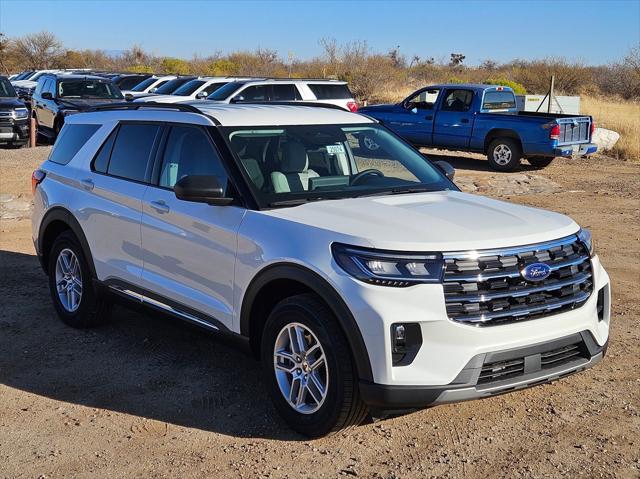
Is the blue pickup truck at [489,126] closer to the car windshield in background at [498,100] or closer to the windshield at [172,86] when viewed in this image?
the car windshield in background at [498,100]

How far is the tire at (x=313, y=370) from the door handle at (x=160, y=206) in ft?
4.04

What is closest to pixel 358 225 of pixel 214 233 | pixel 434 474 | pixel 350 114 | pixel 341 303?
pixel 341 303

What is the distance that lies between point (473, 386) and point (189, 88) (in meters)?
19.6

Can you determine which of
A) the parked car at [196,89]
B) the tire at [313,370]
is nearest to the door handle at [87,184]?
the tire at [313,370]

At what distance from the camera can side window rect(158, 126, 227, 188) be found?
16.9 feet

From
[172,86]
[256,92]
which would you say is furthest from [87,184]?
[172,86]

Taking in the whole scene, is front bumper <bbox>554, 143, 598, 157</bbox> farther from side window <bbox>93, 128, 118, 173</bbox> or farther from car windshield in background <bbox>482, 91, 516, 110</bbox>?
side window <bbox>93, 128, 118, 173</bbox>

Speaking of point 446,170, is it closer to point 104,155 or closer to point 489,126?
point 104,155

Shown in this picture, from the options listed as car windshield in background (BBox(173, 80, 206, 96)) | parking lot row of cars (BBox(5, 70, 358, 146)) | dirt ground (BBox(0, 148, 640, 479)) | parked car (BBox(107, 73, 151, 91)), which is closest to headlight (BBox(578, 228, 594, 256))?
dirt ground (BBox(0, 148, 640, 479))

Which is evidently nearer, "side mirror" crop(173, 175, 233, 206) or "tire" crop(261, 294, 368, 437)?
"tire" crop(261, 294, 368, 437)

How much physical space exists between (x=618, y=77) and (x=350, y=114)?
164 ft

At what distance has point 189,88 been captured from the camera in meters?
22.5

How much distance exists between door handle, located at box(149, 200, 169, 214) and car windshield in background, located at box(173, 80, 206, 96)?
681 inches

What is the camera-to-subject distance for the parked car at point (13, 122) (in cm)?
1805
